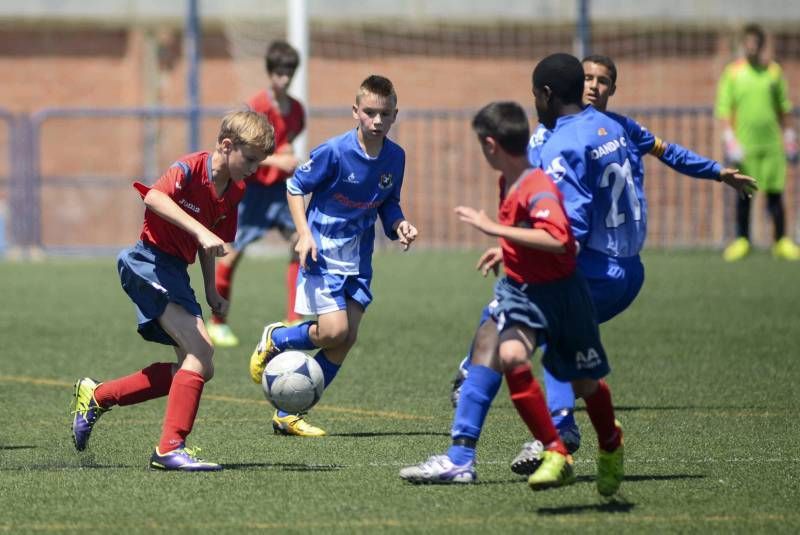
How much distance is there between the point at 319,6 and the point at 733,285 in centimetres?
1122

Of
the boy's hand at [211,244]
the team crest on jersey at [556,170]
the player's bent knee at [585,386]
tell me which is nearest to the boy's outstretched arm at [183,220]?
the boy's hand at [211,244]

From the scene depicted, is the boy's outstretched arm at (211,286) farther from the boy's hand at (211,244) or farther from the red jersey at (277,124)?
the red jersey at (277,124)

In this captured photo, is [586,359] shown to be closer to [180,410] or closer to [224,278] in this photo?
[180,410]

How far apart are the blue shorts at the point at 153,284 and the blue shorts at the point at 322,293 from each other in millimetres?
932

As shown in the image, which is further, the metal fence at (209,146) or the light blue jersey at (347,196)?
the metal fence at (209,146)

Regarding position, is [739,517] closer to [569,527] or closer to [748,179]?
[569,527]

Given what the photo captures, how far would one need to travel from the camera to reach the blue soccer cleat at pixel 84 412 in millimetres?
7152

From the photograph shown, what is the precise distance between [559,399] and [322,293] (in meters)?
1.44

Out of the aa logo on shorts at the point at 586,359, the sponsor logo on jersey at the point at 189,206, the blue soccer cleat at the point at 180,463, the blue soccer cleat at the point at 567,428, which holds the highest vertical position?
the sponsor logo on jersey at the point at 189,206

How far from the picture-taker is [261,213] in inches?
471

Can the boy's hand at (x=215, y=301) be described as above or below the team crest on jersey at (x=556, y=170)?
below

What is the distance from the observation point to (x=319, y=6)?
79.9 feet

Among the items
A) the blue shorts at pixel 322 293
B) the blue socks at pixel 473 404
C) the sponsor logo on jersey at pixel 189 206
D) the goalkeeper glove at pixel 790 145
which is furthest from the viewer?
the goalkeeper glove at pixel 790 145

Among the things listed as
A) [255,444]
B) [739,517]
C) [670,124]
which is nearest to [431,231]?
[670,124]
